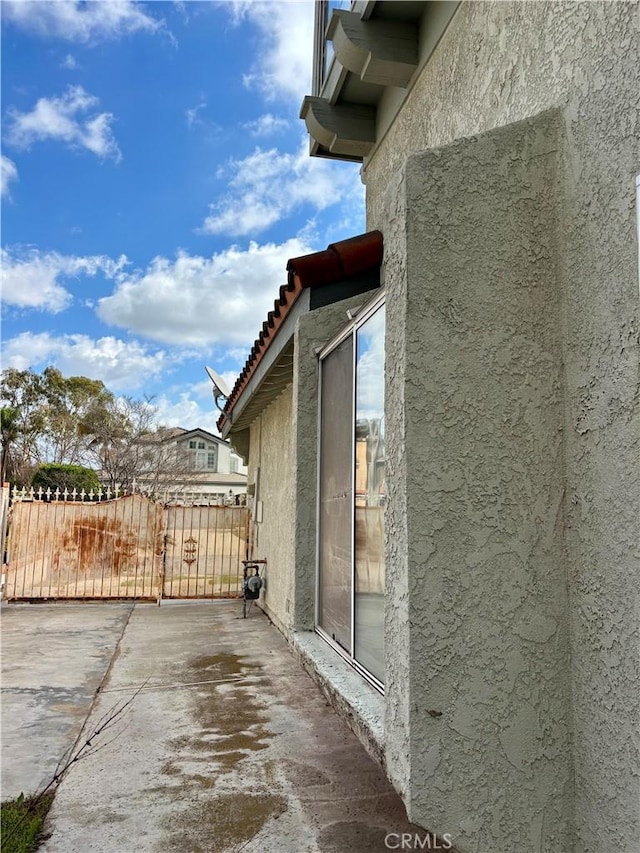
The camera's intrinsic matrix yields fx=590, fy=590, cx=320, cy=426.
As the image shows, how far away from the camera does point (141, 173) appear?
1895cm

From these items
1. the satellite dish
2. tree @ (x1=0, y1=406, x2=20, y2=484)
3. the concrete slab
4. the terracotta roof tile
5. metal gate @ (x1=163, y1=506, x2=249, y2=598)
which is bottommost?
the concrete slab

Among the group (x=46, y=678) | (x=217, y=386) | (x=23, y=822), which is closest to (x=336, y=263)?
(x=23, y=822)

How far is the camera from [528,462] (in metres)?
2.79

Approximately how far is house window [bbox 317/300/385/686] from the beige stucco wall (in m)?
1.27

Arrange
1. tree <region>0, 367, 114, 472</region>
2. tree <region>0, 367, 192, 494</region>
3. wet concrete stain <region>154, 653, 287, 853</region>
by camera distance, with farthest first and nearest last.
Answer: tree <region>0, 367, 114, 472</region> → tree <region>0, 367, 192, 494</region> → wet concrete stain <region>154, 653, 287, 853</region>

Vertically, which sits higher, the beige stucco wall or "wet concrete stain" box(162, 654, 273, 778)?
the beige stucco wall

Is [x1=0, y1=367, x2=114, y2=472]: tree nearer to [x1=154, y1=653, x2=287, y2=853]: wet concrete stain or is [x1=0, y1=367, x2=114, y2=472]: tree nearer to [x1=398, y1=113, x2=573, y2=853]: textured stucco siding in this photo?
[x1=154, y1=653, x2=287, y2=853]: wet concrete stain

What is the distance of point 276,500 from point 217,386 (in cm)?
399

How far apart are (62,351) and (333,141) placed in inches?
1589

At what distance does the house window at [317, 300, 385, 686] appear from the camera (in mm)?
4160

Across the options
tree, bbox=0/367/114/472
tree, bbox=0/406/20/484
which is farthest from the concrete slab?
tree, bbox=0/367/114/472

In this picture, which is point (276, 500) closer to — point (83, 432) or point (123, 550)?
point (123, 550)

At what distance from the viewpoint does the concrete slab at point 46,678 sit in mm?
4719

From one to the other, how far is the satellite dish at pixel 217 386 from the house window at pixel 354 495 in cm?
772
